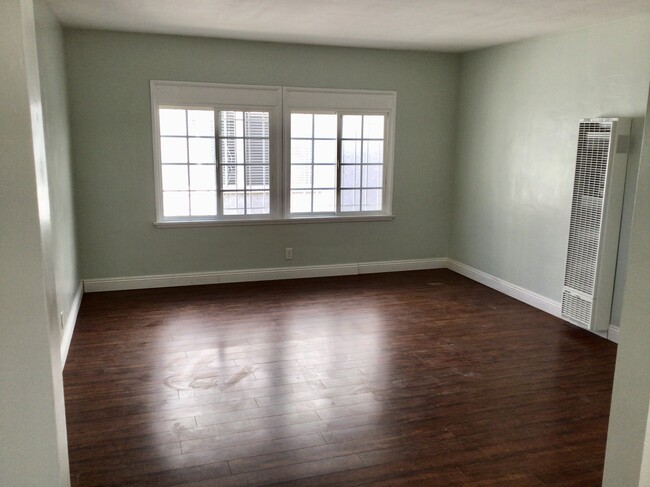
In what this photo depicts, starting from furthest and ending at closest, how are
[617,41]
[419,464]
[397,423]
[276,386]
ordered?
1. [617,41]
2. [276,386]
3. [397,423]
4. [419,464]

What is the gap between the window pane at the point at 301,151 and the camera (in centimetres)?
588

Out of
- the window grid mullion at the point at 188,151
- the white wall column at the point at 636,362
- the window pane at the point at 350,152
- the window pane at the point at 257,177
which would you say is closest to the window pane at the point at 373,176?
the window pane at the point at 350,152

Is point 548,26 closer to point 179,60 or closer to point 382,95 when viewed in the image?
point 382,95

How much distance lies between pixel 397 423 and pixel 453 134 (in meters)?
4.28

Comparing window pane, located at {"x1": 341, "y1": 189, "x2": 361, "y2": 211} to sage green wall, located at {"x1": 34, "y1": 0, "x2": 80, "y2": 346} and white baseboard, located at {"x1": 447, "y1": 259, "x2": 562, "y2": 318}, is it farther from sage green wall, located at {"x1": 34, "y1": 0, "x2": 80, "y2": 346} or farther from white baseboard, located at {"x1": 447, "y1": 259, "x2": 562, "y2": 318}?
sage green wall, located at {"x1": 34, "y1": 0, "x2": 80, "y2": 346}

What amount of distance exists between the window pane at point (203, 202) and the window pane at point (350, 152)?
152cm

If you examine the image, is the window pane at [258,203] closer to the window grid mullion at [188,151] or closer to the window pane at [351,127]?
the window grid mullion at [188,151]

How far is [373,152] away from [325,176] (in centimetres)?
65

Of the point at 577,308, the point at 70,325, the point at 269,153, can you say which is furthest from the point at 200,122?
the point at 577,308

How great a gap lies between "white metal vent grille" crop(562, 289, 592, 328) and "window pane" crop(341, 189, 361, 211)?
2515mm

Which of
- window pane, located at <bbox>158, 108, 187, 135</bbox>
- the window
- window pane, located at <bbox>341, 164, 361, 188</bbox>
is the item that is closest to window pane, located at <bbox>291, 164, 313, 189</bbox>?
the window

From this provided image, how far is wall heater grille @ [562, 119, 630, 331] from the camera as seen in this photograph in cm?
413

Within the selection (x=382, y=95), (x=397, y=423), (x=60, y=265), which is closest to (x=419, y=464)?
(x=397, y=423)

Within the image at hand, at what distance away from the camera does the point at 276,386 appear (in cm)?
347
